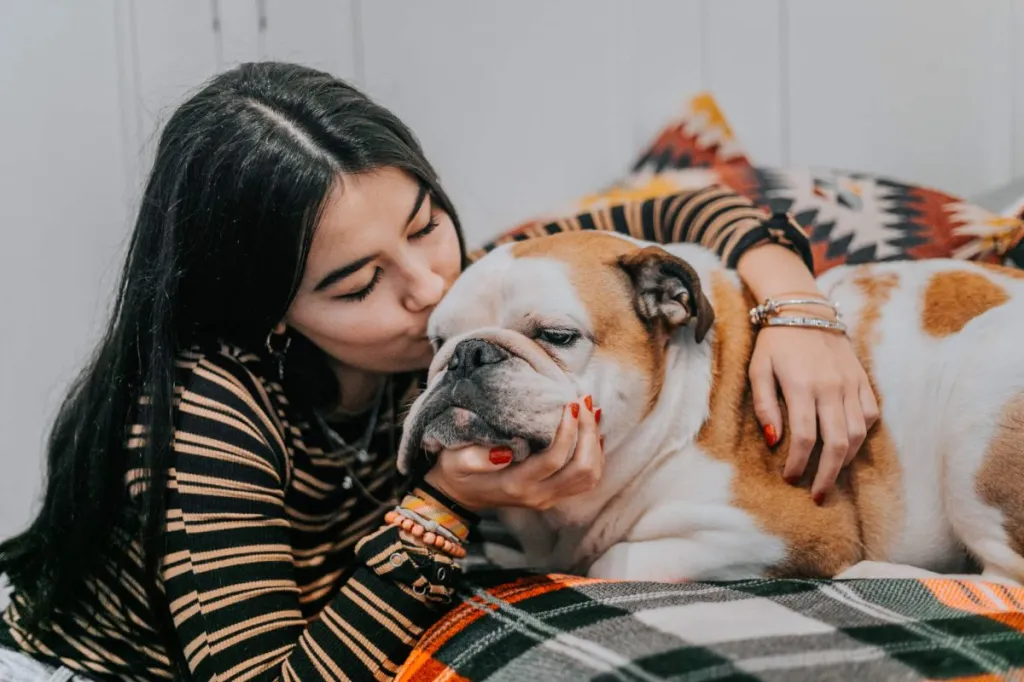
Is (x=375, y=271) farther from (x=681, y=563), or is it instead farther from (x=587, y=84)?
(x=587, y=84)

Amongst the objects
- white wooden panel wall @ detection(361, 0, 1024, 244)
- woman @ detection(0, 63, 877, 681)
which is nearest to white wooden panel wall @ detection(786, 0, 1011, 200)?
A: white wooden panel wall @ detection(361, 0, 1024, 244)

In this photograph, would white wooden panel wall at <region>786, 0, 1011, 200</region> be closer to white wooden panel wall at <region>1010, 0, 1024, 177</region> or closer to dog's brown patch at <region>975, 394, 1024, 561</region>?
white wooden panel wall at <region>1010, 0, 1024, 177</region>

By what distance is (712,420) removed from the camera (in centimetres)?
119

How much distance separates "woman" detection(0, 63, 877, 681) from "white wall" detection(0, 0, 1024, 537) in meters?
0.78

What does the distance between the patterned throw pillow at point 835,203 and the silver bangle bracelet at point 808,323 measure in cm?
41

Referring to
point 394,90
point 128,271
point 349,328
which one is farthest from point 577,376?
point 394,90

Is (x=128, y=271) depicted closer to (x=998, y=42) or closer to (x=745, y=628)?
(x=745, y=628)

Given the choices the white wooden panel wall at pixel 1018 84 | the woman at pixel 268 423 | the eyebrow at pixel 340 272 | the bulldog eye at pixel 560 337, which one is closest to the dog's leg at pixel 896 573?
the woman at pixel 268 423

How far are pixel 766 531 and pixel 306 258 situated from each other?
685 millimetres

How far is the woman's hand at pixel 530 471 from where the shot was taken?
1016mm

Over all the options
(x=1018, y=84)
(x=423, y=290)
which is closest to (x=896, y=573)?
(x=423, y=290)

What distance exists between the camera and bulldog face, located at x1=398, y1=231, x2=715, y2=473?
3.38 feet

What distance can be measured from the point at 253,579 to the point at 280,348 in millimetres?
347

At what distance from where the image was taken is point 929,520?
121 cm
